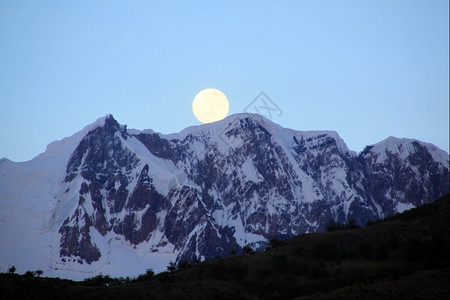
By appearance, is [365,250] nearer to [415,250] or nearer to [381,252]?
[381,252]

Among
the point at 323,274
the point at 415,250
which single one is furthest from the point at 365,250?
the point at 415,250

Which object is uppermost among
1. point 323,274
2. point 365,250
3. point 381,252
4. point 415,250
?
point 365,250

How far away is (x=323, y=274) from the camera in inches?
4486

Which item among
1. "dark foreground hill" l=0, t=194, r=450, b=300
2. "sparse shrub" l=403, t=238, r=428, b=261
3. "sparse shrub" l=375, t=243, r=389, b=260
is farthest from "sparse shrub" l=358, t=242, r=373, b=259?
"sparse shrub" l=403, t=238, r=428, b=261

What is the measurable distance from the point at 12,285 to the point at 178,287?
88.9 feet

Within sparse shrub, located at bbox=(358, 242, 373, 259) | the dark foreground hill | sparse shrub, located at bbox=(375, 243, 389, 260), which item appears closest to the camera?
the dark foreground hill

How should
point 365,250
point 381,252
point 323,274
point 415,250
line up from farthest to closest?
point 365,250 → point 381,252 → point 323,274 → point 415,250

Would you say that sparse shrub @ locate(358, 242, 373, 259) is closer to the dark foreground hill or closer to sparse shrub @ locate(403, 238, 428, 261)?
the dark foreground hill

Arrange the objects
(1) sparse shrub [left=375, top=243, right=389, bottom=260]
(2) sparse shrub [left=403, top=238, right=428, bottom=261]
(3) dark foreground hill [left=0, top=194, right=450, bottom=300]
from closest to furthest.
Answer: (3) dark foreground hill [left=0, top=194, right=450, bottom=300] → (2) sparse shrub [left=403, top=238, right=428, bottom=261] → (1) sparse shrub [left=375, top=243, right=389, bottom=260]

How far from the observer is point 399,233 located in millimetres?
123875

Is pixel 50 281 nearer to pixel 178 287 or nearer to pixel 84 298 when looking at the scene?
pixel 84 298

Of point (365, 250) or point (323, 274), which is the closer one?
point (323, 274)

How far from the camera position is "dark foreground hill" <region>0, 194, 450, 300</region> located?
297 ft

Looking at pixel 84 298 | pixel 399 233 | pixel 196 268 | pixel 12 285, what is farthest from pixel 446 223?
pixel 12 285
